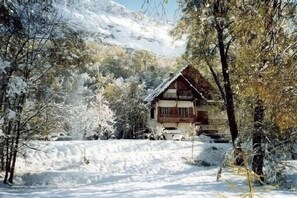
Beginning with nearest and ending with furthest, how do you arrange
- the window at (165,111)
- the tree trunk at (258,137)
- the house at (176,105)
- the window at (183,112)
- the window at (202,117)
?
1. the tree trunk at (258,137)
2. the house at (176,105)
3. the window at (165,111)
4. the window at (183,112)
5. the window at (202,117)

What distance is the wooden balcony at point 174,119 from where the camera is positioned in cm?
5022

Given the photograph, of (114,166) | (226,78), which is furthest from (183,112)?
(226,78)

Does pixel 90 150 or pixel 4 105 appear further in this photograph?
pixel 90 150

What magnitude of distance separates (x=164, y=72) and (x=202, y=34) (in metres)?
52.6

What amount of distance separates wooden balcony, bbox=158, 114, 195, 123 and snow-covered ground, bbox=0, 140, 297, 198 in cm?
2033

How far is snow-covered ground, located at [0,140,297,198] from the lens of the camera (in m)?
15.7

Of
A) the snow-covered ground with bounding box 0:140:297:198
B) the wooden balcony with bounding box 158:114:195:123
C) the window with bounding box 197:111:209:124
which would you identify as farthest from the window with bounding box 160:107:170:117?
the snow-covered ground with bounding box 0:140:297:198

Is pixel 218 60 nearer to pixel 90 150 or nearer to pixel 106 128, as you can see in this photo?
pixel 90 150

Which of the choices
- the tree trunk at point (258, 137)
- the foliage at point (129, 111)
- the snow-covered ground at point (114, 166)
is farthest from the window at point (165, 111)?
the tree trunk at point (258, 137)

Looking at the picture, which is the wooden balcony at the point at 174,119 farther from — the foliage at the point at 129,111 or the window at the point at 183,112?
the foliage at the point at 129,111

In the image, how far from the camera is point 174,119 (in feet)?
167

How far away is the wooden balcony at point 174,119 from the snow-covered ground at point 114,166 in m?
20.3

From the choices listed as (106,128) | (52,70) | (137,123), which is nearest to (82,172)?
(52,70)

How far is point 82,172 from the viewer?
19.8 meters
